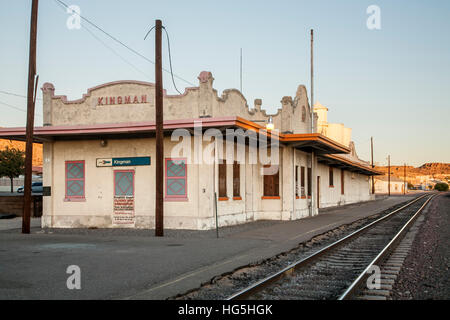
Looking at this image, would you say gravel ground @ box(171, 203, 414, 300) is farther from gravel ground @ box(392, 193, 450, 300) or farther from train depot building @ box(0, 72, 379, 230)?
train depot building @ box(0, 72, 379, 230)

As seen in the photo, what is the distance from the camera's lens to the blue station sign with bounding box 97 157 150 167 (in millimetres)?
19125

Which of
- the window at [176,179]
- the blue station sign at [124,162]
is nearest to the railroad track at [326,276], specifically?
the window at [176,179]

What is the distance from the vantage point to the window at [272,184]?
23594mm

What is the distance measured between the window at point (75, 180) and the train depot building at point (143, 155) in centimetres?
4

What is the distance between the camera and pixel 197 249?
1310cm

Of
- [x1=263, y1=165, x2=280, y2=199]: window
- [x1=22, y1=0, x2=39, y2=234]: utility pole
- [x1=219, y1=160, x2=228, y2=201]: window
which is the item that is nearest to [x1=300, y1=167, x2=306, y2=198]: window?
[x1=263, y1=165, x2=280, y2=199]: window

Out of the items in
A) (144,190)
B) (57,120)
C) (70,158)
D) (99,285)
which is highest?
(57,120)

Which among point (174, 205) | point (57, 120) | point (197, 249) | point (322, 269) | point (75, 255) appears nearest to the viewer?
point (322, 269)

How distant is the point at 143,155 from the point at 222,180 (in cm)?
334

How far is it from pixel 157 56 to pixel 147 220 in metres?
6.64

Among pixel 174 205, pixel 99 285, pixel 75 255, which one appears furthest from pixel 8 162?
pixel 99 285

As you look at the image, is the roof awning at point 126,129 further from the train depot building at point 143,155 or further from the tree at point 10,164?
the tree at point 10,164

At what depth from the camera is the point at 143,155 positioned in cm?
1919
